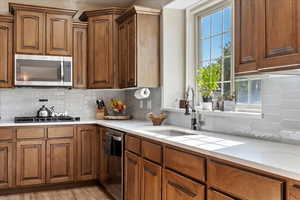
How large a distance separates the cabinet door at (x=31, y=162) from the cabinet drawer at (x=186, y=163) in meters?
2.23

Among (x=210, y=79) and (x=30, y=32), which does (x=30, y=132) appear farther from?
(x=210, y=79)

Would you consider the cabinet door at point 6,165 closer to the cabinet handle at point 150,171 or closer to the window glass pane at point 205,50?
the cabinet handle at point 150,171

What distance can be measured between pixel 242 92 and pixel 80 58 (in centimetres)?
256

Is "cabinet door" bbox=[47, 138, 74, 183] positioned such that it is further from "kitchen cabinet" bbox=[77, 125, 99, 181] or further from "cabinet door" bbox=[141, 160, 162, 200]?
"cabinet door" bbox=[141, 160, 162, 200]

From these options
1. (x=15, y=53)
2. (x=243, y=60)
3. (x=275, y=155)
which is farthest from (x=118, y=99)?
(x=275, y=155)

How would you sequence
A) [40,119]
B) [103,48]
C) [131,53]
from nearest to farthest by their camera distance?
Result: [131,53], [40,119], [103,48]

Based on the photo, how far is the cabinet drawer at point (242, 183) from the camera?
1340mm

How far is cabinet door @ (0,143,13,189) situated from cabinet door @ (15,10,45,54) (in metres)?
1.29

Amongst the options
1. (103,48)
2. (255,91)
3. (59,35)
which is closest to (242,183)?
(255,91)

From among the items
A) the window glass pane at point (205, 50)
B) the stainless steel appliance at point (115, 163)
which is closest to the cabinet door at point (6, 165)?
the stainless steel appliance at point (115, 163)

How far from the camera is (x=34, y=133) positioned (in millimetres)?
3865

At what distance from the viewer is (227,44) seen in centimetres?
314

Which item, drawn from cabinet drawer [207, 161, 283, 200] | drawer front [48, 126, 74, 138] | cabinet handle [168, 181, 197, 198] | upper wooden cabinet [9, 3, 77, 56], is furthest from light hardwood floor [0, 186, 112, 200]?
cabinet drawer [207, 161, 283, 200]

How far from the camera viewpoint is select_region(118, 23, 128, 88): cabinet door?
406 centimetres
